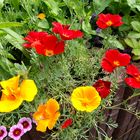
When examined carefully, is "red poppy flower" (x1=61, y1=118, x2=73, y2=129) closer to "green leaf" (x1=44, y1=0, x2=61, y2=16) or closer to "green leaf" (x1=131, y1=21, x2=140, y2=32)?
"green leaf" (x1=44, y1=0, x2=61, y2=16)

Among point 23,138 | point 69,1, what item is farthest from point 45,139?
point 69,1

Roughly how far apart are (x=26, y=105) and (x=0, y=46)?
10.3 inches

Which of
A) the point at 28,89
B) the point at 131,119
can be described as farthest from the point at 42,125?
the point at 131,119

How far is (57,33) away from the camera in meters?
1.47

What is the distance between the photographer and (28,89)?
1407mm

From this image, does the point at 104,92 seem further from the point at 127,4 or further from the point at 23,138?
the point at 127,4

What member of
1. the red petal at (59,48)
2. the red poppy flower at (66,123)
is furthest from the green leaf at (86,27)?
the red poppy flower at (66,123)

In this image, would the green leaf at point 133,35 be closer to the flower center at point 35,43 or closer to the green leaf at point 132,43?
the green leaf at point 132,43

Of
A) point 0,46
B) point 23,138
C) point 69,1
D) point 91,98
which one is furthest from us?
point 69,1

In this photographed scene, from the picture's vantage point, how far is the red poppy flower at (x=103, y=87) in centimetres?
146

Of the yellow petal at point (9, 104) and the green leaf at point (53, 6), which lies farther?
the green leaf at point (53, 6)

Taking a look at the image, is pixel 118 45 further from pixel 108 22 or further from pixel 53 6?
pixel 53 6

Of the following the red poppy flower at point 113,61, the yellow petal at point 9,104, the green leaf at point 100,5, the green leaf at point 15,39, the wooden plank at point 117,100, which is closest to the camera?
the yellow petal at point 9,104

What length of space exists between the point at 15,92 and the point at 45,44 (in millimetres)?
206
